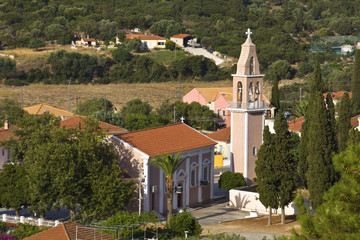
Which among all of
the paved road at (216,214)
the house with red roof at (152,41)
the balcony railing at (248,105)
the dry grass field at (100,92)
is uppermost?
the house with red roof at (152,41)

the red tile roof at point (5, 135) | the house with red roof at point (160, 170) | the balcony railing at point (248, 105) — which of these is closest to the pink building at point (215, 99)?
the balcony railing at point (248, 105)

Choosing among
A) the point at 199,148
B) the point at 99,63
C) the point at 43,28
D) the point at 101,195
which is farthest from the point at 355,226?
the point at 43,28

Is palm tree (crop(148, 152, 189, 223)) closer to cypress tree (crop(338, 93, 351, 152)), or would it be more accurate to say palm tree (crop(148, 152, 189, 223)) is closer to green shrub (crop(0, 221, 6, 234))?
green shrub (crop(0, 221, 6, 234))

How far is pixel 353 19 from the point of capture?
14562 cm

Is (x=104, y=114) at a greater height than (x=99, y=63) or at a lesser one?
lesser

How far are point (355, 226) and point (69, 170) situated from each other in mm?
19530

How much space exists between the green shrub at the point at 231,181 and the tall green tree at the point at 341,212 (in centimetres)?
2376

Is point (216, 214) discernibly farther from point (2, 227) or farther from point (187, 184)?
point (2, 227)

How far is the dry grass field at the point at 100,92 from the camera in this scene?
3369 inches

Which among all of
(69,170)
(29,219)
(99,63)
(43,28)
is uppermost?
(43,28)

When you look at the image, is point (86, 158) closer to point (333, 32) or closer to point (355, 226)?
point (355, 226)

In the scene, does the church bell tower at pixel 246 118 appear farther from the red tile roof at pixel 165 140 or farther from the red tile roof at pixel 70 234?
the red tile roof at pixel 70 234

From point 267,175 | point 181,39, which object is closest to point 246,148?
point 267,175

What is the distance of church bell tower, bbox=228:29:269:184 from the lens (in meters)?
43.9
